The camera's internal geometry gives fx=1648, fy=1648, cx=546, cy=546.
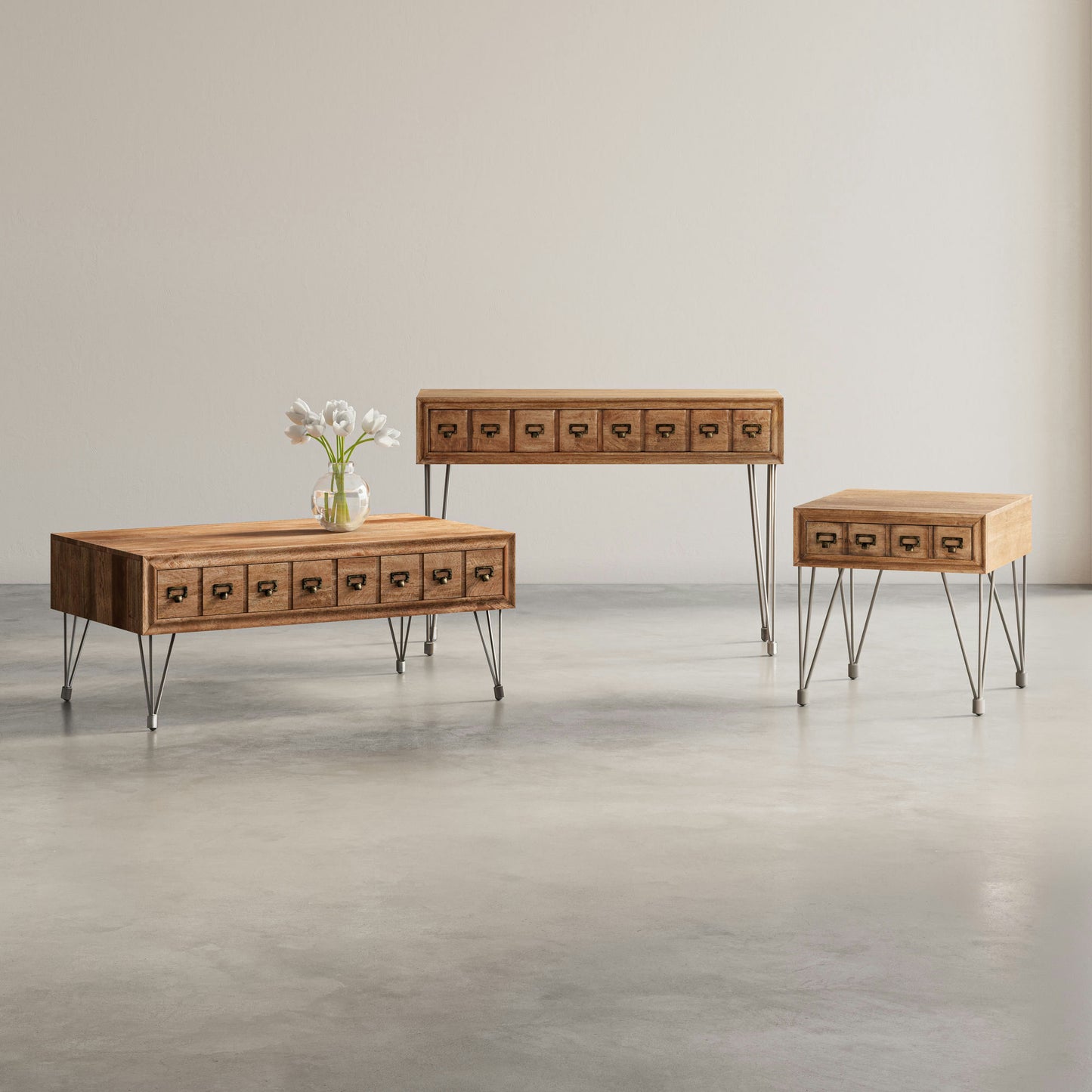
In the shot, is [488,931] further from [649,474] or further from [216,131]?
[216,131]

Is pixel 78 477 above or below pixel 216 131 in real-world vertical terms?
below

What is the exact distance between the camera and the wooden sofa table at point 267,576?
4.32m

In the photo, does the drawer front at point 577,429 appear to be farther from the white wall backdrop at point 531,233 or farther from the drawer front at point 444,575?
the white wall backdrop at point 531,233

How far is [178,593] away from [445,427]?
141 centimetres

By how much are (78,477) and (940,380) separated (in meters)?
3.74

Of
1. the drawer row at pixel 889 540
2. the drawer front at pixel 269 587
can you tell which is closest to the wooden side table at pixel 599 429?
the drawer row at pixel 889 540

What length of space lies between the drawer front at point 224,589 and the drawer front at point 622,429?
157 cm

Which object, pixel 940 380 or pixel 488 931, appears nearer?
pixel 488 931

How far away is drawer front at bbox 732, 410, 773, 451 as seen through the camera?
5.57 meters

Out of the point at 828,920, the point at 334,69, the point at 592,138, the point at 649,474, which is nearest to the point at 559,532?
the point at 649,474

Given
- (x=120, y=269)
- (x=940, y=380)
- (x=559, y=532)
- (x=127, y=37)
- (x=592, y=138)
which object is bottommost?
(x=559, y=532)

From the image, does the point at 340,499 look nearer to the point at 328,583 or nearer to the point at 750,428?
the point at 328,583

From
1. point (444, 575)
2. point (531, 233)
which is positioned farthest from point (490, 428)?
point (531, 233)

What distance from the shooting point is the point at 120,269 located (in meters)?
7.04
